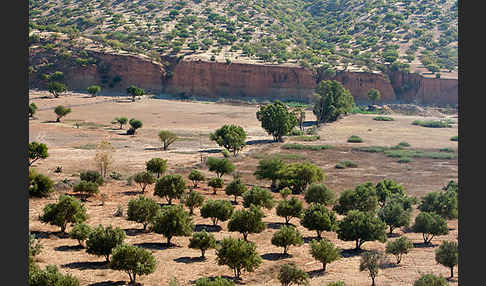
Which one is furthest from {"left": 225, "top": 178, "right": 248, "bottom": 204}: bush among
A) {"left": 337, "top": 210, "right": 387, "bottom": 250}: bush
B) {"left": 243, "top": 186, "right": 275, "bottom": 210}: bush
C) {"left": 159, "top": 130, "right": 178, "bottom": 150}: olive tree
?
{"left": 159, "top": 130, "right": 178, "bottom": 150}: olive tree

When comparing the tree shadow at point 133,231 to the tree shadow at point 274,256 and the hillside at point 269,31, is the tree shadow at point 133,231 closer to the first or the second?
the tree shadow at point 274,256

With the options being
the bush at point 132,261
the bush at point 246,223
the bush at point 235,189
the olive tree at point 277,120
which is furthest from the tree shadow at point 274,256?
the olive tree at point 277,120

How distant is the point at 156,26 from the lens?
123m

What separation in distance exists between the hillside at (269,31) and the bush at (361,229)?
77000mm

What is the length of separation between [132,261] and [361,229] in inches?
438

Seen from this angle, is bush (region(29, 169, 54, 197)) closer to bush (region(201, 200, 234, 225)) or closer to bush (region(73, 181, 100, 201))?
bush (region(73, 181, 100, 201))

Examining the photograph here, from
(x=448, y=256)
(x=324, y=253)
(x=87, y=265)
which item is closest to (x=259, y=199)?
(x=324, y=253)

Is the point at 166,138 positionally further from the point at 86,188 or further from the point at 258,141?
the point at 86,188

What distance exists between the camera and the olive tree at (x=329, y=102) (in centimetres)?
7625

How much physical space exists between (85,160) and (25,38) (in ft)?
122

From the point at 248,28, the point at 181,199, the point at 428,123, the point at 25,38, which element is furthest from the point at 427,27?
the point at 25,38

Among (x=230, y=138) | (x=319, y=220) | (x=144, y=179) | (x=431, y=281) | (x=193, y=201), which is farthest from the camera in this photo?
(x=230, y=138)

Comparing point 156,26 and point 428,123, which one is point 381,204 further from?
point 156,26

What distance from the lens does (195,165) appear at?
46719mm
